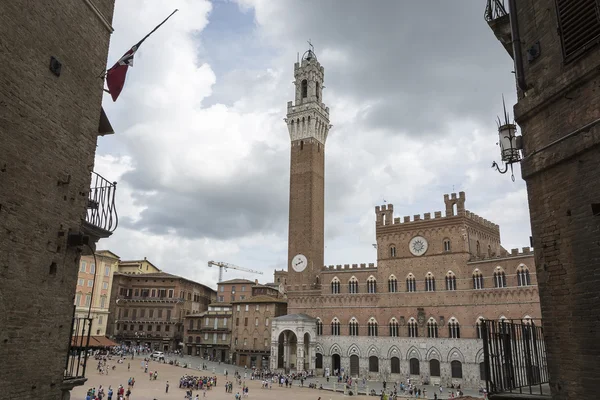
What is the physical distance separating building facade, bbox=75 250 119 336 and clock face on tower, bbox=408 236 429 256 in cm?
3730

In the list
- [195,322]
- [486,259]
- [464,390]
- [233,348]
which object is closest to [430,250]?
[486,259]

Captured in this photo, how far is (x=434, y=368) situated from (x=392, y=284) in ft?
30.4

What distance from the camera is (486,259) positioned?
42750 mm

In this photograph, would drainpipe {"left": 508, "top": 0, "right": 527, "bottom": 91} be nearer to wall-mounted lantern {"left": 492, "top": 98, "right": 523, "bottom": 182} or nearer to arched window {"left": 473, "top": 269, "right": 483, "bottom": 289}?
wall-mounted lantern {"left": 492, "top": 98, "right": 523, "bottom": 182}

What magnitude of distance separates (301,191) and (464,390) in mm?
29210

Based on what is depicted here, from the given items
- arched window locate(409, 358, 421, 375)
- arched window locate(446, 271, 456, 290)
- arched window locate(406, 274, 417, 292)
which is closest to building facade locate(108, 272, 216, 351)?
arched window locate(409, 358, 421, 375)

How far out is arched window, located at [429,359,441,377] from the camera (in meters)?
43.1

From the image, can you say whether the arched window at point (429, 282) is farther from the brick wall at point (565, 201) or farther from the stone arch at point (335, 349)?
the brick wall at point (565, 201)

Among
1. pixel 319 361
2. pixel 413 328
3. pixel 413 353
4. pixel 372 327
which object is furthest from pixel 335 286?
pixel 413 353

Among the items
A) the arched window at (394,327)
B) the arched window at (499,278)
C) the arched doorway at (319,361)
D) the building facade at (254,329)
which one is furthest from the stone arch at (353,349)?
the arched window at (499,278)

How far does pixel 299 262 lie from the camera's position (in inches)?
2162

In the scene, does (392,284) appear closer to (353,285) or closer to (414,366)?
A: (353,285)

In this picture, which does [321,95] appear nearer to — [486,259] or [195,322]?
[486,259]

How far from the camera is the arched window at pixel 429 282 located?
4566cm
